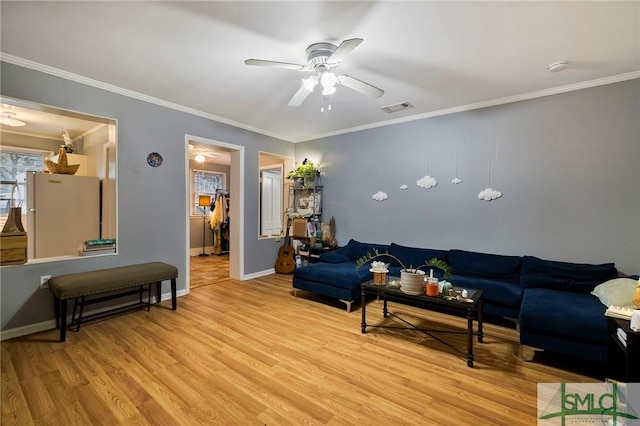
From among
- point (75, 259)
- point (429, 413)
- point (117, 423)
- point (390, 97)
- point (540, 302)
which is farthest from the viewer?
point (390, 97)

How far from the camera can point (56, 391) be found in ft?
6.21

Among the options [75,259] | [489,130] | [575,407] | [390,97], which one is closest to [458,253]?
[489,130]

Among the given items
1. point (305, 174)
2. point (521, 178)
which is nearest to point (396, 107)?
point (521, 178)

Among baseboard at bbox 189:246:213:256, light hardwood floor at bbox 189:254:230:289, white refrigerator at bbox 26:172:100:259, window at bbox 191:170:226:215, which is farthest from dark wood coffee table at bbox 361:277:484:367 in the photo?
window at bbox 191:170:226:215

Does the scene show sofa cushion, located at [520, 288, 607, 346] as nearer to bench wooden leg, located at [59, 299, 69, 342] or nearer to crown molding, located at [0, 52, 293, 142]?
bench wooden leg, located at [59, 299, 69, 342]

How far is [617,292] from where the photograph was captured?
2373 millimetres

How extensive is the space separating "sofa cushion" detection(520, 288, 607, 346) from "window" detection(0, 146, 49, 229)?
25.9 ft

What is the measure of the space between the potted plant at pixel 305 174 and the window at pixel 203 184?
3.31 metres

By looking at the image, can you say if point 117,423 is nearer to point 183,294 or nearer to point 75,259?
point 75,259

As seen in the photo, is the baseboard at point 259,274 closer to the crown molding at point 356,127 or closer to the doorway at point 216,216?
the doorway at point 216,216

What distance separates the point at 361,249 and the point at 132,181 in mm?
3455

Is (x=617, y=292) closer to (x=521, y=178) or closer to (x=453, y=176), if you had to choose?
(x=521, y=178)

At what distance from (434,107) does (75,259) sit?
4.94 m

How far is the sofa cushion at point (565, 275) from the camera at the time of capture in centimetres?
276
